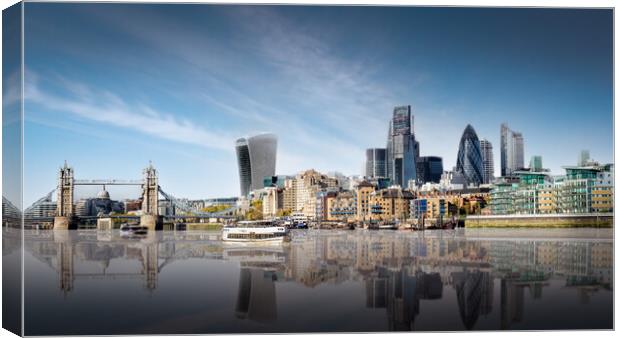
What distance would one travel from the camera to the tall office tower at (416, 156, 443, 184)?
121ft

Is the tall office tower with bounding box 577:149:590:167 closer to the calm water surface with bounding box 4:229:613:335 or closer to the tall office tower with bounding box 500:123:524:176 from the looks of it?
the calm water surface with bounding box 4:229:613:335

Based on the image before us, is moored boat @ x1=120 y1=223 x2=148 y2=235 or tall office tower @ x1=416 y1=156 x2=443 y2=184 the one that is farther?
tall office tower @ x1=416 y1=156 x2=443 y2=184

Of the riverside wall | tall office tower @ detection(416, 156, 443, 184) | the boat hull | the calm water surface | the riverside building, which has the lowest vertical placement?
the boat hull

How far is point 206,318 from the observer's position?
552 centimetres

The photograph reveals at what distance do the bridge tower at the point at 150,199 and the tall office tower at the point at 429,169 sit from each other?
49.9 feet

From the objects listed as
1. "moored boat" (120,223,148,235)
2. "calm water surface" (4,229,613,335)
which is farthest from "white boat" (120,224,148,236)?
"calm water surface" (4,229,613,335)

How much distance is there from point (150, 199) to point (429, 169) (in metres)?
16.5

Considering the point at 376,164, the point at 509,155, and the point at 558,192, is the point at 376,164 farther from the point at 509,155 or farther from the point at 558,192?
the point at 558,192

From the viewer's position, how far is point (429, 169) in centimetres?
3884

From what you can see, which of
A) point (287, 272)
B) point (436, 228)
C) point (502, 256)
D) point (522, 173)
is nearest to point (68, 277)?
point (287, 272)

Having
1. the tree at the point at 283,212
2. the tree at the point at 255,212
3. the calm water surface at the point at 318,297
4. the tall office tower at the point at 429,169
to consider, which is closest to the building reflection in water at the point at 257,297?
the calm water surface at the point at 318,297

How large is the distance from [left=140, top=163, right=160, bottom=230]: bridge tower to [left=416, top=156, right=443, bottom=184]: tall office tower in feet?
49.9

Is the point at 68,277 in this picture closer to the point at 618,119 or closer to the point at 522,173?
the point at 618,119

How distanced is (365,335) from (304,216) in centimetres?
3504
